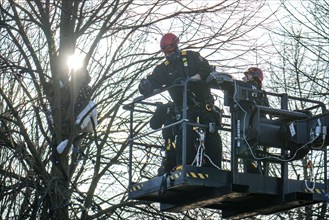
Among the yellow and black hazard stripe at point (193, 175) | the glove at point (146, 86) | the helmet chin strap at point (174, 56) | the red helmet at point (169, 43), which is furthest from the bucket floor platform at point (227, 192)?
the red helmet at point (169, 43)

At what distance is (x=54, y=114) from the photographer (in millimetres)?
14672

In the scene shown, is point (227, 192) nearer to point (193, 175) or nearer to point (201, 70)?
point (193, 175)

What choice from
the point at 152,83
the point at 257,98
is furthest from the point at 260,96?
the point at 152,83

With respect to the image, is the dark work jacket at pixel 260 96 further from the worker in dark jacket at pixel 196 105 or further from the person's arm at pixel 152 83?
the person's arm at pixel 152 83

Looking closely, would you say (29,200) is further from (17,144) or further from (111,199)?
(111,199)

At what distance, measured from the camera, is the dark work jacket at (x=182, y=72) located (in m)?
12.5

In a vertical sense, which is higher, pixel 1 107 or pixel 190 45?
pixel 190 45

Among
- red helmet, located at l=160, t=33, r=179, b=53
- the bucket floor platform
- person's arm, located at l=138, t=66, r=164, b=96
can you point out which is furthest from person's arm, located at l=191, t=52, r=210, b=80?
the bucket floor platform

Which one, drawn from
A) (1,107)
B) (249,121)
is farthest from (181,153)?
(1,107)

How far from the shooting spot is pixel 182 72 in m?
12.6

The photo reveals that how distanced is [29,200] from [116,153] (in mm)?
3664

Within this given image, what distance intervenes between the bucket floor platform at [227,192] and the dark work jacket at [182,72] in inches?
42.6

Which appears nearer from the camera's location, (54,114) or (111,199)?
(54,114)

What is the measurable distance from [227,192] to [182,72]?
174 centimetres
